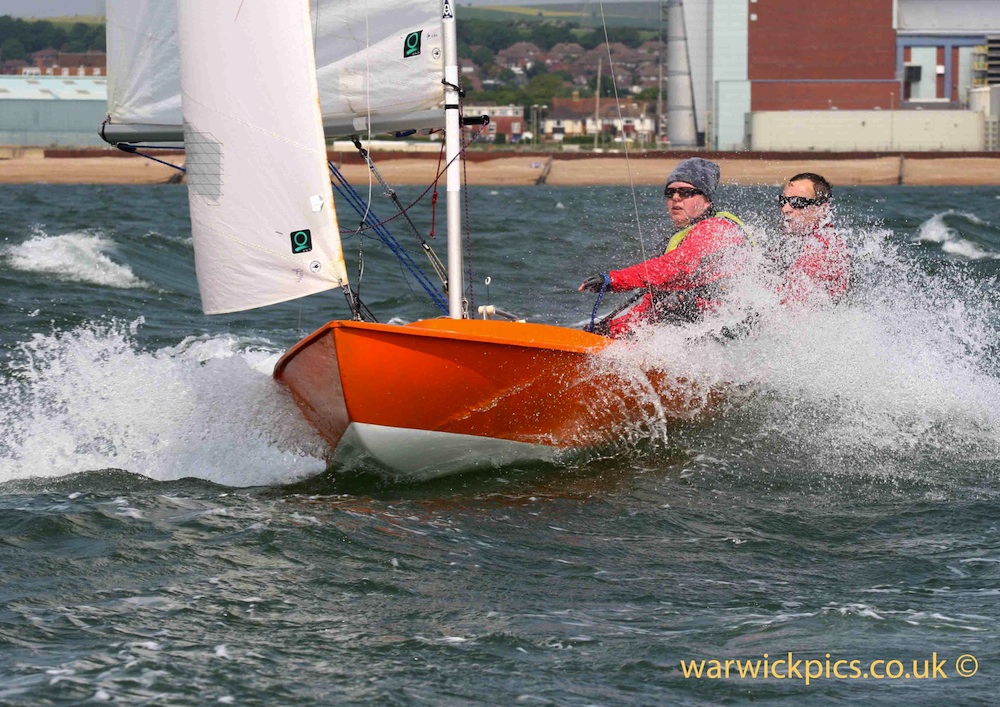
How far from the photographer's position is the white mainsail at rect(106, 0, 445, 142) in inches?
238

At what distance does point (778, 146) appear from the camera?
55.1m

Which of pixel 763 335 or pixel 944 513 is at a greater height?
pixel 763 335

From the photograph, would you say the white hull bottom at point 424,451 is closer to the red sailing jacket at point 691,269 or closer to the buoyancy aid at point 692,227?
the red sailing jacket at point 691,269

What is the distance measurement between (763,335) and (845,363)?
19.3 inches

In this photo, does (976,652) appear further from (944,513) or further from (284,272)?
(284,272)

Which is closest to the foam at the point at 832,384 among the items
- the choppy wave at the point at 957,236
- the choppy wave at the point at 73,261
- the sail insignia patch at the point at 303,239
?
the sail insignia patch at the point at 303,239

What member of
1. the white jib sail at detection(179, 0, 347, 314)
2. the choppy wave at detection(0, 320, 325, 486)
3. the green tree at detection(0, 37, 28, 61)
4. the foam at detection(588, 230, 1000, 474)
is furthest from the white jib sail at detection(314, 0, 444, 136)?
the green tree at detection(0, 37, 28, 61)

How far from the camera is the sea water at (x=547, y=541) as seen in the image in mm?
3611

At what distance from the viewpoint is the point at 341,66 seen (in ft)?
20.9

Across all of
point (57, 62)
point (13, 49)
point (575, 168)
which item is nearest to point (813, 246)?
point (575, 168)

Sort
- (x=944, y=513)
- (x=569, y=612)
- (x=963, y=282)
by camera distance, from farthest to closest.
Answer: (x=963, y=282), (x=944, y=513), (x=569, y=612)

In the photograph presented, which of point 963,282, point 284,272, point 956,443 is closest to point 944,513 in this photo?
point 956,443

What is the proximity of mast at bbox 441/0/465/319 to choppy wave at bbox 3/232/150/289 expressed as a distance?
803 centimetres

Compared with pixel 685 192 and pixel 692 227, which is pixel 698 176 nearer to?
pixel 685 192
